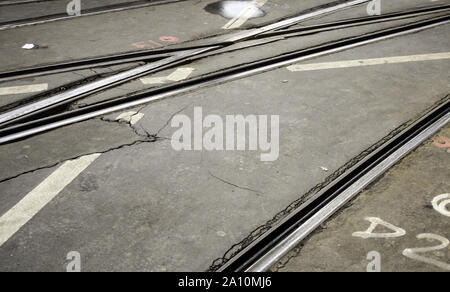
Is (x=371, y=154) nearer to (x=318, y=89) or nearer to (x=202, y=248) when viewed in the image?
(x=318, y=89)

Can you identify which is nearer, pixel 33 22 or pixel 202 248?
pixel 202 248

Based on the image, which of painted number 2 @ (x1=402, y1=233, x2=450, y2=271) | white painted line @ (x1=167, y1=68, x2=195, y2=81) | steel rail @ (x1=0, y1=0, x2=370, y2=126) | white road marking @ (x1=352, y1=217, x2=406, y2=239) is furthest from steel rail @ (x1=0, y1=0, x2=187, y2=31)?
painted number 2 @ (x1=402, y1=233, x2=450, y2=271)

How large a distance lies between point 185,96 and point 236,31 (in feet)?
8.68

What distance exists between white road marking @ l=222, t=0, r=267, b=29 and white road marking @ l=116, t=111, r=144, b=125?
3.40 metres

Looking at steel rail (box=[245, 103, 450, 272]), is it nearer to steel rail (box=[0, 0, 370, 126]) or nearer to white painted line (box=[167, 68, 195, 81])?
white painted line (box=[167, 68, 195, 81])

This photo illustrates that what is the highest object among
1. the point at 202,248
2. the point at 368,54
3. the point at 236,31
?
the point at 236,31

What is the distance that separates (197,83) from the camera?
5621 mm

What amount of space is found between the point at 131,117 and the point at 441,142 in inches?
131

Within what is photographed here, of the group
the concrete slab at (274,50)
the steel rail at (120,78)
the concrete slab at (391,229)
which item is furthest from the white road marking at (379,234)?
the steel rail at (120,78)

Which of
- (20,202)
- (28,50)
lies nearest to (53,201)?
(20,202)

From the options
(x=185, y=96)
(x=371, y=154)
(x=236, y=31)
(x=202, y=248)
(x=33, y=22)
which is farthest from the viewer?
(x=33, y=22)

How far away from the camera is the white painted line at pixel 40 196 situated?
3.33m

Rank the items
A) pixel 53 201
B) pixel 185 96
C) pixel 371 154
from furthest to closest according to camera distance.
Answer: pixel 185 96
pixel 371 154
pixel 53 201
